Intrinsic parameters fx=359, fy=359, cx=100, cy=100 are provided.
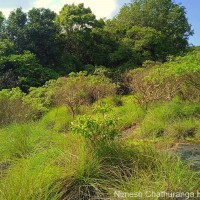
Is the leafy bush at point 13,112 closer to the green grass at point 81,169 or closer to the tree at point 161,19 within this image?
the green grass at point 81,169

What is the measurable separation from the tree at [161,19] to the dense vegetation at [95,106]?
88 millimetres

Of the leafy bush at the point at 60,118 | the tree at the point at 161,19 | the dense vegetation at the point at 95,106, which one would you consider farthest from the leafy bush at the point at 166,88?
the tree at the point at 161,19

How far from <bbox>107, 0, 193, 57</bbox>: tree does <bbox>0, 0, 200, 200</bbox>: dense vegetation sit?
9 centimetres

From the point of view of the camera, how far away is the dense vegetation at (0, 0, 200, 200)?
436cm

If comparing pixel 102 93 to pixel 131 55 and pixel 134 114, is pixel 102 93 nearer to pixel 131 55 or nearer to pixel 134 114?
pixel 134 114

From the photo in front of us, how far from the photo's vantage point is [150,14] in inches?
1210

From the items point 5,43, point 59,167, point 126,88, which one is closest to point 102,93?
point 126,88

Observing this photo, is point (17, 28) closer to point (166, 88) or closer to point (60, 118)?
point (60, 118)

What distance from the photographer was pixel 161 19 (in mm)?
31078

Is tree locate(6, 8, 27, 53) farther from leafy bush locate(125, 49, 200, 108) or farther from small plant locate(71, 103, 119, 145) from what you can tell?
small plant locate(71, 103, 119, 145)

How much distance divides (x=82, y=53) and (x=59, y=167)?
73.5 feet

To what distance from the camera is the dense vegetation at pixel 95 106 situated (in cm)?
436

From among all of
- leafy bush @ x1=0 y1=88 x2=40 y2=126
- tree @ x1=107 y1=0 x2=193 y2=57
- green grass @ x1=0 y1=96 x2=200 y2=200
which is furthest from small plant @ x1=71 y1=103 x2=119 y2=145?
tree @ x1=107 y1=0 x2=193 y2=57

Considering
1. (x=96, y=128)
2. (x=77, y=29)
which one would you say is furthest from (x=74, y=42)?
(x=96, y=128)
